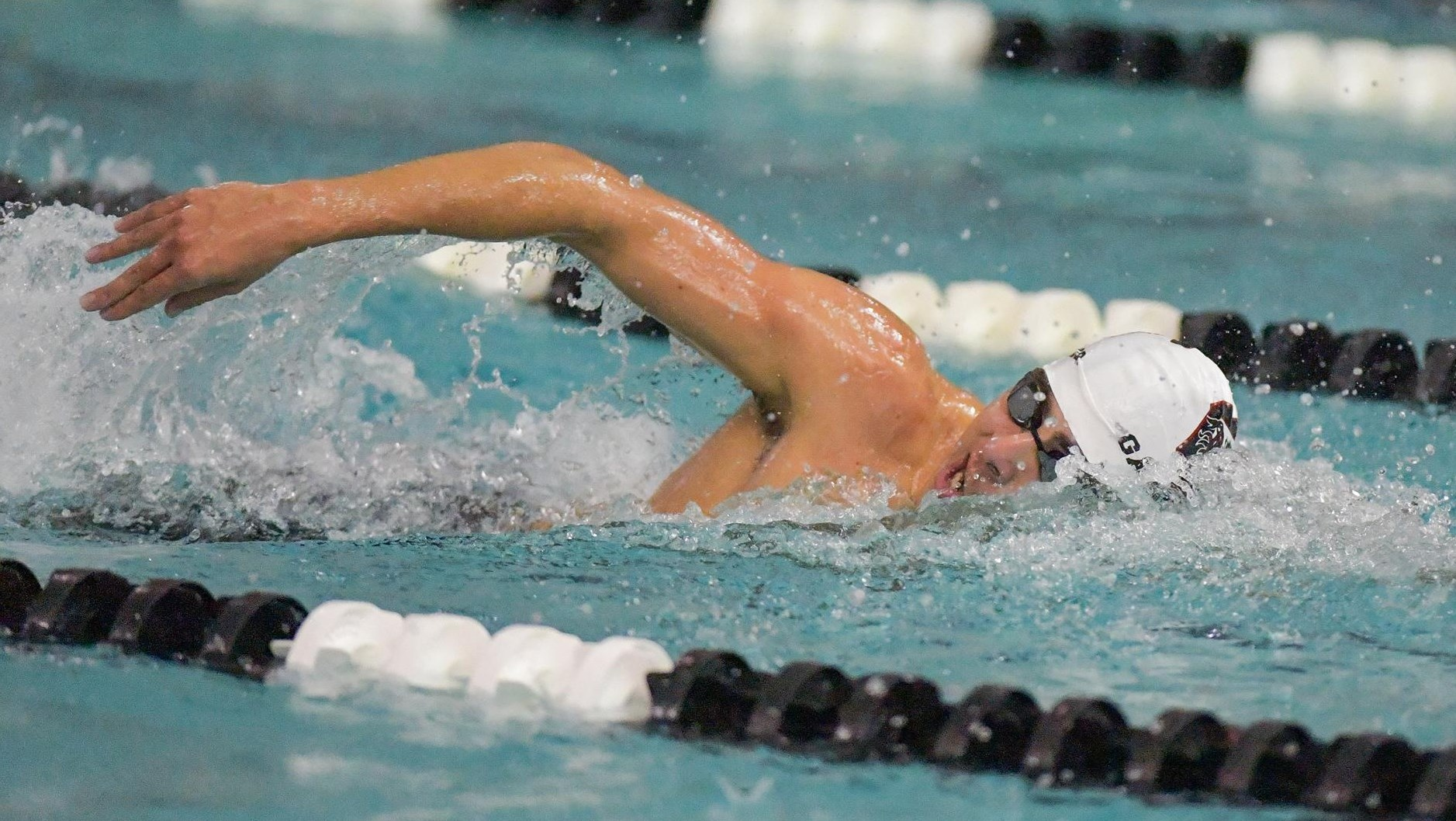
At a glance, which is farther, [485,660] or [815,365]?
[815,365]

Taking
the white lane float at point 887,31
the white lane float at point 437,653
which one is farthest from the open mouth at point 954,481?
the white lane float at point 887,31

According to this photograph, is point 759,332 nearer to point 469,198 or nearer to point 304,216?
point 469,198

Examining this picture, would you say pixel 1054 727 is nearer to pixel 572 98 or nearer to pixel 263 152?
pixel 263 152

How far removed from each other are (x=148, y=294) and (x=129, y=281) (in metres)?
0.04

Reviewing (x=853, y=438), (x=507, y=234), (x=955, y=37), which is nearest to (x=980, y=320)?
(x=853, y=438)

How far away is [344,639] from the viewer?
234cm

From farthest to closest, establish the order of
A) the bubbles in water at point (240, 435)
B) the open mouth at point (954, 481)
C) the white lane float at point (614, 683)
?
the bubbles in water at point (240, 435) → the open mouth at point (954, 481) → the white lane float at point (614, 683)

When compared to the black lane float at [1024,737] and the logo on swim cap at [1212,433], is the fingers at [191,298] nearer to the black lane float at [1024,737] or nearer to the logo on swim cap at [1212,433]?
the black lane float at [1024,737]

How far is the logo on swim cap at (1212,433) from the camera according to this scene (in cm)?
269

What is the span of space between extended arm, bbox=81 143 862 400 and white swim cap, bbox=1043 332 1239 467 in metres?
0.40

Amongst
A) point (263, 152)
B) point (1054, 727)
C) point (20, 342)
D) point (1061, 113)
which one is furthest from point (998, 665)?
point (1061, 113)

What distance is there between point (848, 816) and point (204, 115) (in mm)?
4672

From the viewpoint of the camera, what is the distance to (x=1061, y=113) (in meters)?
6.98

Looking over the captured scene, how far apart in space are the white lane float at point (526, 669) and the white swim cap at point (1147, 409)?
867mm
